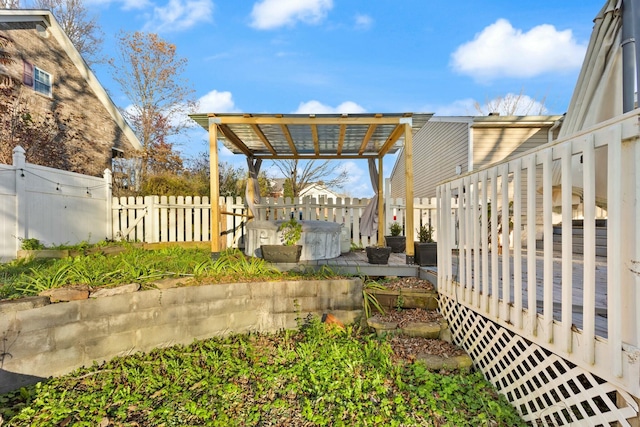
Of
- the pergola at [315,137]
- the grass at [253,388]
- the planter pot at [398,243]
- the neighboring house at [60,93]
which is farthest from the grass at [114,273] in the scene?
the neighboring house at [60,93]

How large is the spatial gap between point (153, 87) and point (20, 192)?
1014 cm

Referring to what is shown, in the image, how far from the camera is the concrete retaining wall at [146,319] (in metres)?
2.35

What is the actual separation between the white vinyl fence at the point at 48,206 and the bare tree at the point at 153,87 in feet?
20.6

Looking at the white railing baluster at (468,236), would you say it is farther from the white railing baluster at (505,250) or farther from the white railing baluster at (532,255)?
the white railing baluster at (532,255)

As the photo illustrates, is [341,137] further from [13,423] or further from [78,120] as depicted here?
[78,120]

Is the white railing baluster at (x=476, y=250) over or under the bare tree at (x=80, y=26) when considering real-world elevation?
under

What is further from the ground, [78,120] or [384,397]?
[78,120]

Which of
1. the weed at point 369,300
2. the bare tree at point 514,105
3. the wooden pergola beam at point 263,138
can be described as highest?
the bare tree at point 514,105

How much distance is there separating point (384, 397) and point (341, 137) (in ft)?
14.8

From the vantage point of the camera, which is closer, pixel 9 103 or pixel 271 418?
pixel 271 418

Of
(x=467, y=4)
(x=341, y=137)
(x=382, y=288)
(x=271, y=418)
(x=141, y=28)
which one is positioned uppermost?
(x=141, y=28)

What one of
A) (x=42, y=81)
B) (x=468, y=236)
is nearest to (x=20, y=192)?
(x=42, y=81)

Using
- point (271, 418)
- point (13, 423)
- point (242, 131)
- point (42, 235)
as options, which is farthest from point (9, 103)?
point (271, 418)

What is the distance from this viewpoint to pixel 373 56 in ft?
26.6
